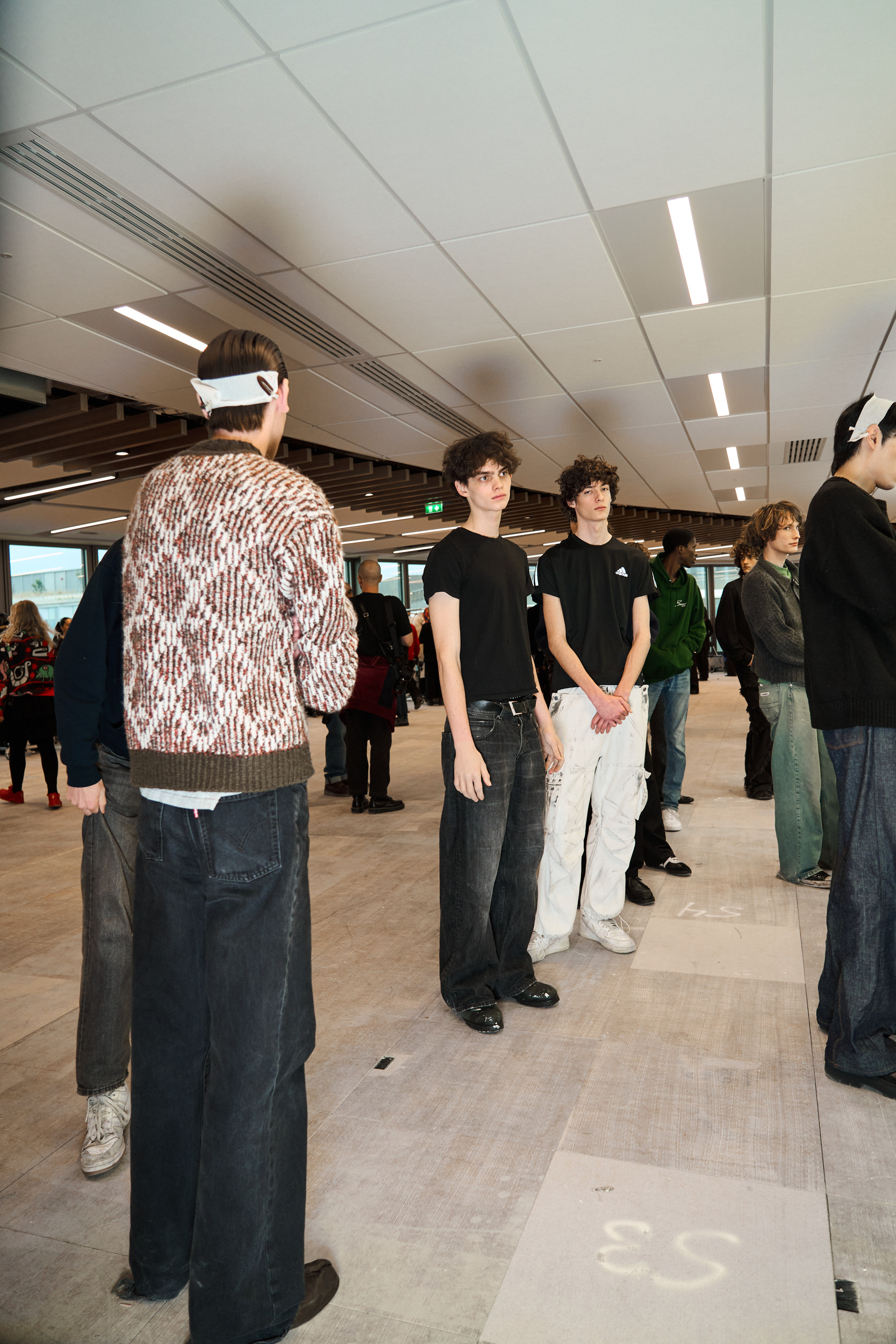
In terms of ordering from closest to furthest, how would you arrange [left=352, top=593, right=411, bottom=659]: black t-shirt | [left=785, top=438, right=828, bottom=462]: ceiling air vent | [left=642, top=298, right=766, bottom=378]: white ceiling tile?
1. [left=642, top=298, right=766, bottom=378]: white ceiling tile
2. [left=352, top=593, right=411, bottom=659]: black t-shirt
3. [left=785, top=438, right=828, bottom=462]: ceiling air vent

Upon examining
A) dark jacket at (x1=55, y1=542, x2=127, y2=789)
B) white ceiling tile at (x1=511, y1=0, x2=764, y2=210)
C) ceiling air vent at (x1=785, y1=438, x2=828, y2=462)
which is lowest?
dark jacket at (x1=55, y1=542, x2=127, y2=789)

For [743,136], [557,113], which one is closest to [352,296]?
[557,113]

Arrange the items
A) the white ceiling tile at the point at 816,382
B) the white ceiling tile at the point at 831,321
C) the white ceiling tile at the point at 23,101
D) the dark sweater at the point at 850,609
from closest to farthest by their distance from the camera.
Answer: the dark sweater at the point at 850,609, the white ceiling tile at the point at 23,101, the white ceiling tile at the point at 831,321, the white ceiling tile at the point at 816,382

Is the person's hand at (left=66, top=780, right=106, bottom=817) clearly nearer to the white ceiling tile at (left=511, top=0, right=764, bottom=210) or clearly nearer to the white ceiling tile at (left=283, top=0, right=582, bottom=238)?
the white ceiling tile at (left=283, top=0, right=582, bottom=238)

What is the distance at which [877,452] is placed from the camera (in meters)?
2.04

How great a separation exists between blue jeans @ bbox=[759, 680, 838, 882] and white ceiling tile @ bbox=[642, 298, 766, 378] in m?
2.57

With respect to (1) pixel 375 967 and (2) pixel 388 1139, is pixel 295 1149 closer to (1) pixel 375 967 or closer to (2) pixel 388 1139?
(2) pixel 388 1139

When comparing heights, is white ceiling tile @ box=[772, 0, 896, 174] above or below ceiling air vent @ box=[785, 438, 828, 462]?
below

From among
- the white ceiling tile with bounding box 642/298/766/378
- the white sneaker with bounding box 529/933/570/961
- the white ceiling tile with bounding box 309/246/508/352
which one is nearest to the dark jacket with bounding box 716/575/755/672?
the white ceiling tile with bounding box 642/298/766/378

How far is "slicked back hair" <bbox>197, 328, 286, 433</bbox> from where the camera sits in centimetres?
129

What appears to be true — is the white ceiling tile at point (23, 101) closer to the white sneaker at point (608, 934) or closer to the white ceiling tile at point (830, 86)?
the white ceiling tile at point (830, 86)

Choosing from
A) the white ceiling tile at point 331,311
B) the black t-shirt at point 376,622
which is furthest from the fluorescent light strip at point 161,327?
the black t-shirt at point 376,622

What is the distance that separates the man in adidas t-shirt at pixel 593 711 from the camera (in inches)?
109

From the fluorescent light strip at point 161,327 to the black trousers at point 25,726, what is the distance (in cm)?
287
